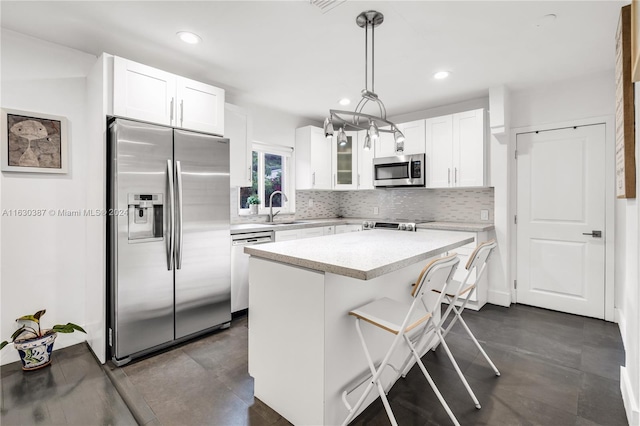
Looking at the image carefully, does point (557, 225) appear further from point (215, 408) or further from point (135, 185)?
point (135, 185)

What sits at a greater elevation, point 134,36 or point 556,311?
point 134,36

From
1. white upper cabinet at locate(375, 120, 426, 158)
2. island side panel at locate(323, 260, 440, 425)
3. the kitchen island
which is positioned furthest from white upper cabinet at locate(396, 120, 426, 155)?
island side panel at locate(323, 260, 440, 425)

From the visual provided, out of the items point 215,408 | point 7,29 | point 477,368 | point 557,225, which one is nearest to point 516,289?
point 557,225

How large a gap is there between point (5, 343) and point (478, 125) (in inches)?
187

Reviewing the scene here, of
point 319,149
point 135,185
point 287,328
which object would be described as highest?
point 319,149

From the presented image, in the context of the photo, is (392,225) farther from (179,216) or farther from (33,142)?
(33,142)

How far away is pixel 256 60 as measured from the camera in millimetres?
2814

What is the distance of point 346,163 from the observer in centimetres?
483

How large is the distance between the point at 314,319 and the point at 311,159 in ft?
10.7

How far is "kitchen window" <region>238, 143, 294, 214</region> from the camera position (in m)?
4.18

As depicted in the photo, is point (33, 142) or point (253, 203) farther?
point (253, 203)

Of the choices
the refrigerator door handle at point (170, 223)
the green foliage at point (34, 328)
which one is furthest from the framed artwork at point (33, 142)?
the green foliage at point (34, 328)

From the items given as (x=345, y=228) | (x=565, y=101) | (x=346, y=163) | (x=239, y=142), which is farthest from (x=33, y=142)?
(x=565, y=101)

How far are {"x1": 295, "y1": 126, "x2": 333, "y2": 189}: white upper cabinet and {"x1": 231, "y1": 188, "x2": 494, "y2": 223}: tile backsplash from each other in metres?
0.27
